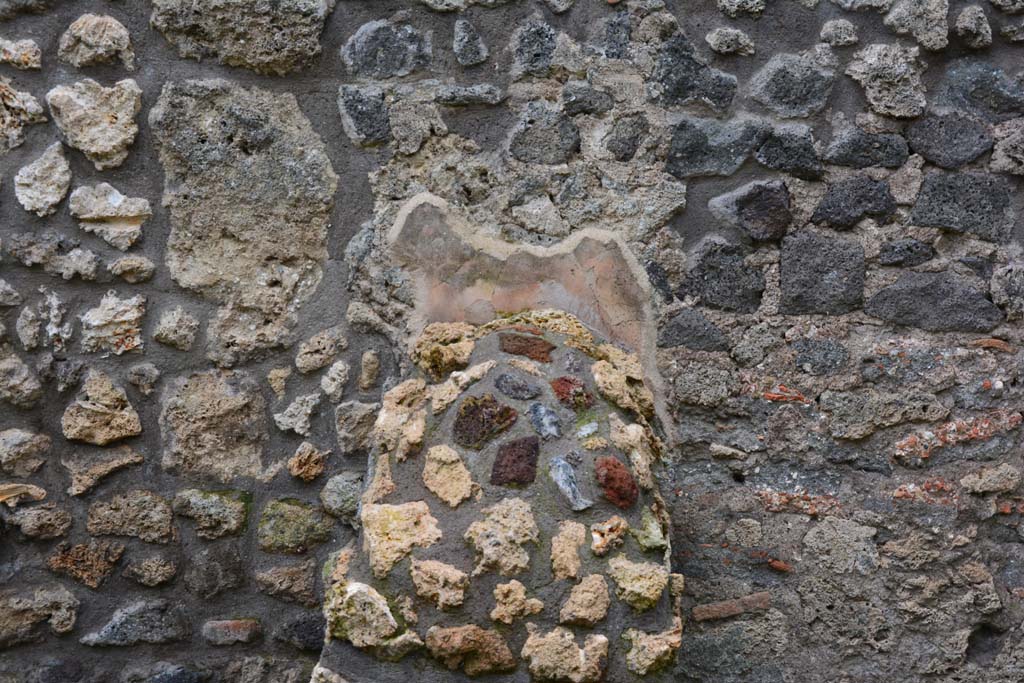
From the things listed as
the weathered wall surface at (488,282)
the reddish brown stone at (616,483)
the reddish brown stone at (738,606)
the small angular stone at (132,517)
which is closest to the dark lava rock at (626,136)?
the weathered wall surface at (488,282)

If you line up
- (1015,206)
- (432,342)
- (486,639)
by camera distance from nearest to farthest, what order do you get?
(486,639)
(432,342)
(1015,206)

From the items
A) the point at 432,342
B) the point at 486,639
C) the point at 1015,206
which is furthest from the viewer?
the point at 1015,206

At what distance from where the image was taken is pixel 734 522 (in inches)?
98.6

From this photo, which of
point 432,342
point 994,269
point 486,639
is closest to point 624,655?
point 486,639

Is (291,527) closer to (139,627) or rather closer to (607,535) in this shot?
(139,627)

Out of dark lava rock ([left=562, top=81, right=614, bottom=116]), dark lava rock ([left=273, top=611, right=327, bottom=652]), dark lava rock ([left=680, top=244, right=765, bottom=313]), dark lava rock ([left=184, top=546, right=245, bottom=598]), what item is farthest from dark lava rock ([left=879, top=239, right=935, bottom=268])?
dark lava rock ([left=184, top=546, right=245, bottom=598])

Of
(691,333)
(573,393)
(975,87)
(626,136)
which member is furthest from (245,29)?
(975,87)

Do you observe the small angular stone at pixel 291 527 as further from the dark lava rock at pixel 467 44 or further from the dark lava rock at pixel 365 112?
the dark lava rock at pixel 467 44

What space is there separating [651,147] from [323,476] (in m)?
1.14

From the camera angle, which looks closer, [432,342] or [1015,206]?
[432,342]

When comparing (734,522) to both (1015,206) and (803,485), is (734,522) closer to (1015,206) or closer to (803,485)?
(803,485)

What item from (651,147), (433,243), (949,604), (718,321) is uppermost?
(651,147)

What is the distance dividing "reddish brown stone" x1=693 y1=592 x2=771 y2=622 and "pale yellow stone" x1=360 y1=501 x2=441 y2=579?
32.0 inches

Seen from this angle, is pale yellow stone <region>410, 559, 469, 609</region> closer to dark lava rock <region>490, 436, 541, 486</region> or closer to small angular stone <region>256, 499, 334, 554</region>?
dark lava rock <region>490, 436, 541, 486</region>
